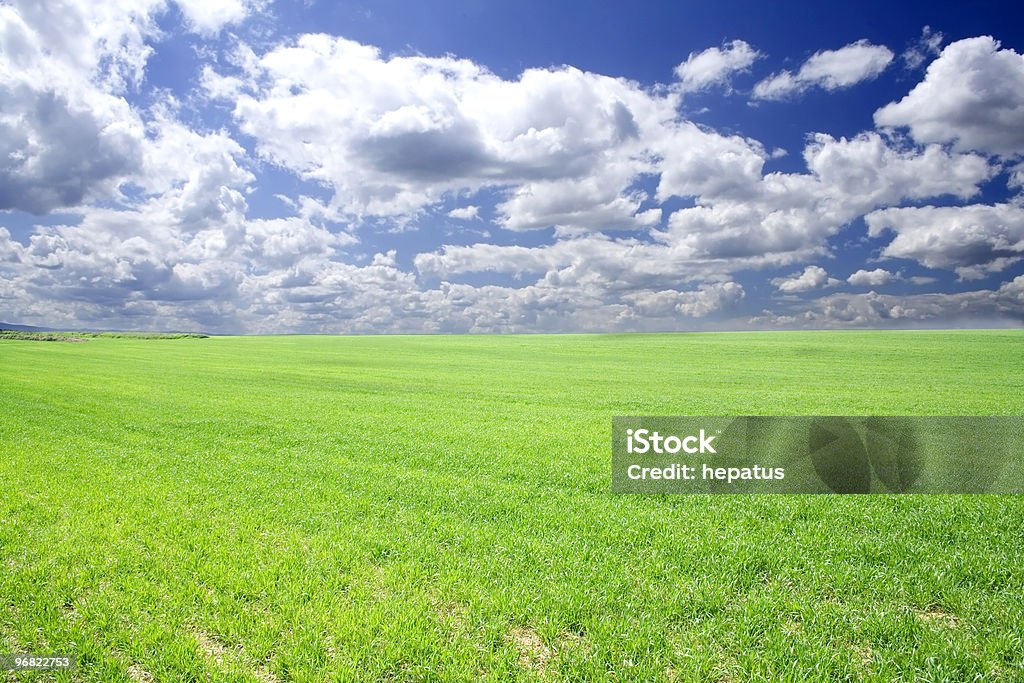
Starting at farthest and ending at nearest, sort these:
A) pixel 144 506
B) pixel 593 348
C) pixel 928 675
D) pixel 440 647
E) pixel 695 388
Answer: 1. pixel 593 348
2. pixel 695 388
3. pixel 144 506
4. pixel 440 647
5. pixel 928 675

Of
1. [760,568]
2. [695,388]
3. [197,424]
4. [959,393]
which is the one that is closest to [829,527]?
[760,568]

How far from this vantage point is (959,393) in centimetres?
2509

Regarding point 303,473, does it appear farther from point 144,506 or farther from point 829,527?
point 829,527

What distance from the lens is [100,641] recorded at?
18.5ft

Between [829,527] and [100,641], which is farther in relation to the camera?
[829,527]

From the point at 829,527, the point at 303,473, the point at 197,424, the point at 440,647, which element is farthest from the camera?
the point at 197,424

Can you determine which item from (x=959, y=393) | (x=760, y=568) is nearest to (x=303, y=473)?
(x=760, y=568)

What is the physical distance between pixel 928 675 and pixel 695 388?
77.2 feet

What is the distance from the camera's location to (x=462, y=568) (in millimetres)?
7074

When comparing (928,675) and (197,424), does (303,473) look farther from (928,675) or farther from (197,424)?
(928,675)

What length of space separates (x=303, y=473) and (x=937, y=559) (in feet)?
37.4

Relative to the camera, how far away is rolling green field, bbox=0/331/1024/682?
211 inches

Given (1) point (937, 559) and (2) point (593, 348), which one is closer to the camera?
(1) point (937, 559)

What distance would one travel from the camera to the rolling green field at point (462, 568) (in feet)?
17.5
